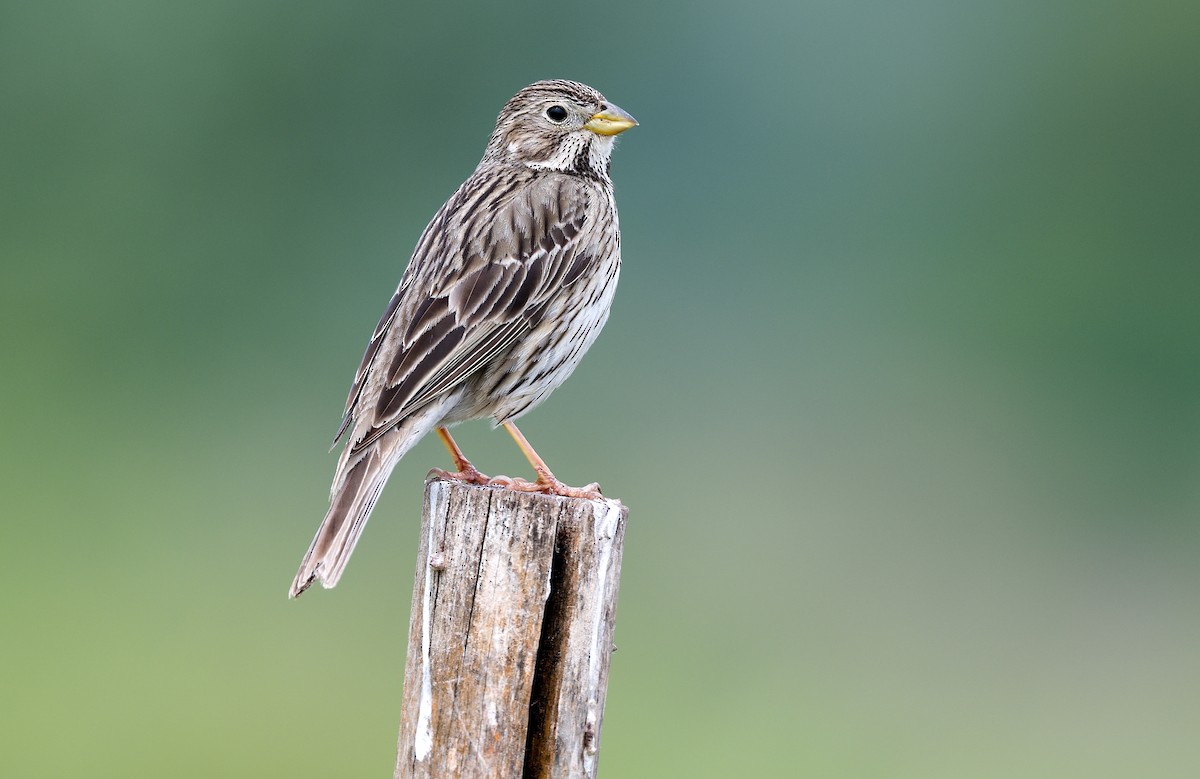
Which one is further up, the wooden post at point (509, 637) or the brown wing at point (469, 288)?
the brown wing at point (469, 288)

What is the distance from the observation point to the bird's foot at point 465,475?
19.8ft

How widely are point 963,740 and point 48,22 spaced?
1527cm

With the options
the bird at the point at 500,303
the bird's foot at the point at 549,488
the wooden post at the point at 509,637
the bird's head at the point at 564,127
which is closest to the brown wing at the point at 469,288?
the bird at the point at 500,303

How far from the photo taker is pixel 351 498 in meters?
6.06

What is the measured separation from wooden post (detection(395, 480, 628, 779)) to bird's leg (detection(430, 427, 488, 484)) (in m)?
0.90

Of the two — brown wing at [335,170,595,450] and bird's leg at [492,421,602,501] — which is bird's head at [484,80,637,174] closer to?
brown wing at [335,170,595,450]

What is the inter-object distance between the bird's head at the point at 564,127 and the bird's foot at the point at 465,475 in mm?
1518

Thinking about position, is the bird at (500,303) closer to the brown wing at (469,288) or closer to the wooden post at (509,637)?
the brown wing at (469,288)

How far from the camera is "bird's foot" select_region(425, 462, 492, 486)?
238 inches

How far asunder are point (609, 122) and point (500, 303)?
1.26 metres

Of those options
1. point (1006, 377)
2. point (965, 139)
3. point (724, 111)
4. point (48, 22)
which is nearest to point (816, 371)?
point (1006, 377)

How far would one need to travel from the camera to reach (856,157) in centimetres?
2334

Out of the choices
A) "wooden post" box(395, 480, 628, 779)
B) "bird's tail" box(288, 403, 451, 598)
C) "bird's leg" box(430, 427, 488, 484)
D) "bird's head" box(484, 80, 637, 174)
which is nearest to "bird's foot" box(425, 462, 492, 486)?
"bird's leg" box(430, 427, 488, 484)

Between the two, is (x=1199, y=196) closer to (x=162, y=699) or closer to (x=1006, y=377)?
(x=1006, y=377)
